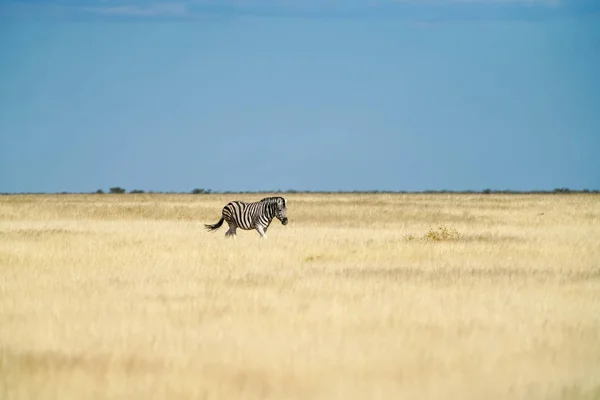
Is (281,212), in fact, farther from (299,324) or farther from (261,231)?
(299,324)

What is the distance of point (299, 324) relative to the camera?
39.3 feet

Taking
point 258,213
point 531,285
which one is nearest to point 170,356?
point 531,285

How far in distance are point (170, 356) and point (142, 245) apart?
51.9 feet

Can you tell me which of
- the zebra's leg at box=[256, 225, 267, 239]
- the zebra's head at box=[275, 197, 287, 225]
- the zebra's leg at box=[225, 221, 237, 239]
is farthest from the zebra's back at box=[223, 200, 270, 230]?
the zebra's head at box=[275, 197, 287, 225]

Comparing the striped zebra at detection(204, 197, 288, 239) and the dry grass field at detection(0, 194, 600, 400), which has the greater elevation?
the striped zebra at detection(204, 197, 288, 239)

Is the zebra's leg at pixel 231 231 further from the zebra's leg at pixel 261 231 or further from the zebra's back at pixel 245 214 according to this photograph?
the zebra's leg at pixel 261 231

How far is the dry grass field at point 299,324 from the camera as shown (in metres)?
9.09

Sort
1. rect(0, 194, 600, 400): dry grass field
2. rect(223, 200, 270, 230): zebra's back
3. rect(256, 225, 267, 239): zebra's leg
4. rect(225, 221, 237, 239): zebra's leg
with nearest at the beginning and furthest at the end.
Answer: rect(0, 194, 600, 400): dry grass field → rect(256, 225, 267, 239): zebra's leg → rect(225, 221, 237, 239): zebra's leg → rect(223, 200, 270, 230): zebra's back

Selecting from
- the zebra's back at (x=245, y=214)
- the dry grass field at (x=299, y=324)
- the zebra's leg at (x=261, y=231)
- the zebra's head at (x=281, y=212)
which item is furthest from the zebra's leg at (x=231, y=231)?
the dry grass field at (x=299, y=324)

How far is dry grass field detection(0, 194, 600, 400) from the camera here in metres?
9.09

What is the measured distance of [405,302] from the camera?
13852mm

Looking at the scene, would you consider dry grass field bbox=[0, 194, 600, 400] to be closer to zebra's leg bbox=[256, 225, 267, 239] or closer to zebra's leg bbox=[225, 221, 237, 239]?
zebra's leg bbox=[256, 225, 267, 239]

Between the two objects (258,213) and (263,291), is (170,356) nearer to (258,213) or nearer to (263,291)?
(263,291)

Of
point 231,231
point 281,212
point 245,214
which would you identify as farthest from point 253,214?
point 281,212
